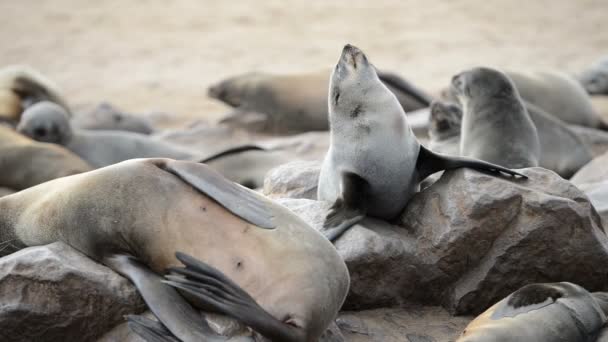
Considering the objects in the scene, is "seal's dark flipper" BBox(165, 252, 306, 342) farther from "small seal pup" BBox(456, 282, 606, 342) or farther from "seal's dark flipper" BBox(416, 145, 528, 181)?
"seal's dark flipper" BBox(416, 145, 528, 181)

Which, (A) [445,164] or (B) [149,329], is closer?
(B) [149,329]

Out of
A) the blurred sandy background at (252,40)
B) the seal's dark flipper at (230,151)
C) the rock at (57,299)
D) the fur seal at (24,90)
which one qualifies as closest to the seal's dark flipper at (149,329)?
the rock at (57,299)

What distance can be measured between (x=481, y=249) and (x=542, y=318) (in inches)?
26.3

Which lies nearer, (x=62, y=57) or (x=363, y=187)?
(x=363, y=187)

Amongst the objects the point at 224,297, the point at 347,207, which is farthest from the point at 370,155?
the point at 224,297

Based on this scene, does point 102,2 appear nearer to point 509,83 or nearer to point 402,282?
point 509,83

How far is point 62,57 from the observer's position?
14.6 m

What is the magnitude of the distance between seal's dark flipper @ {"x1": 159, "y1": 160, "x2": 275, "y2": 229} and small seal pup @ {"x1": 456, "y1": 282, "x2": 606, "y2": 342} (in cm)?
86

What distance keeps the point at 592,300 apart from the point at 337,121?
1519mm

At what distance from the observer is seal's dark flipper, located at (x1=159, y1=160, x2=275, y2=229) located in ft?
11.3

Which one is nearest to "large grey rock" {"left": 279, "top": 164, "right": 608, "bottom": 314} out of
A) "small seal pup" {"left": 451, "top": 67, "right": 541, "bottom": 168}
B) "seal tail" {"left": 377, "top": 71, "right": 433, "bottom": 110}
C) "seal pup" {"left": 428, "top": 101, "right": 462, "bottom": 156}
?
"small seal pup" {"left": 451, "top": 67, "right": 541, "bottom": 168}

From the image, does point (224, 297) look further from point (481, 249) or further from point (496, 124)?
point (496, 124)

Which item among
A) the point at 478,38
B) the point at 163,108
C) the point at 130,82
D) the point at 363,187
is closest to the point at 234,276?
the point at 363,187

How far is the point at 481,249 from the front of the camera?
156 inches
